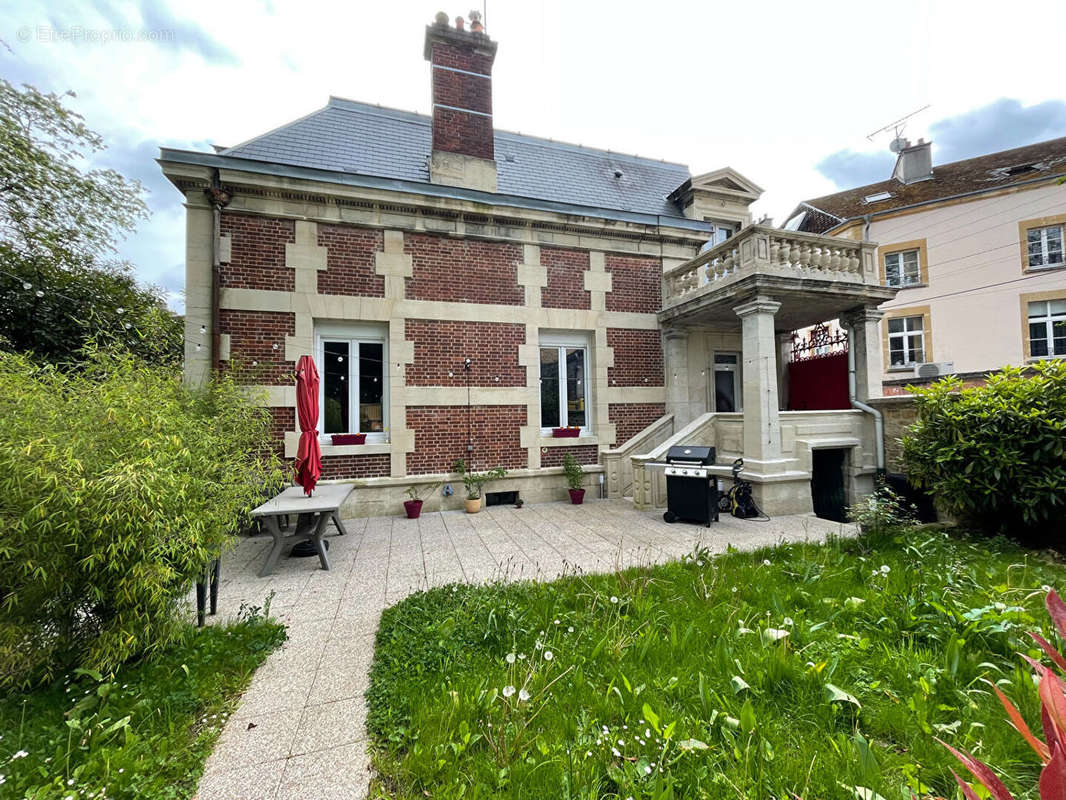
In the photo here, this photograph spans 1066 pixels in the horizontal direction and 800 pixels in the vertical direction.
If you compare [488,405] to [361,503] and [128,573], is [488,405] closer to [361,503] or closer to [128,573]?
[361,503]

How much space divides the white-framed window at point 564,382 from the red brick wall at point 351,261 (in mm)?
3222

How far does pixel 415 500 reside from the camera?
662 cm

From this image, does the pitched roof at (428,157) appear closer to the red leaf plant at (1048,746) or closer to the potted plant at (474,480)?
the potted plant at (474,480)

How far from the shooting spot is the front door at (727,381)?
903 centimetres

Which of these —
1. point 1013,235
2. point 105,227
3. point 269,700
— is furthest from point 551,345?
point 1013,235

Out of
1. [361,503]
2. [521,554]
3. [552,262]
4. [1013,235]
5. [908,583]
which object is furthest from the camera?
[1013,235]

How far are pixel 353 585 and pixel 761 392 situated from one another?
6188 mm

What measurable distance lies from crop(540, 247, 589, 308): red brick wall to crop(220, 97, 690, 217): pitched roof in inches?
42.0

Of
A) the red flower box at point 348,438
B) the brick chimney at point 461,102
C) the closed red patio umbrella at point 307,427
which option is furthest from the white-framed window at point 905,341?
the closed red patio umbrella at point 307,427

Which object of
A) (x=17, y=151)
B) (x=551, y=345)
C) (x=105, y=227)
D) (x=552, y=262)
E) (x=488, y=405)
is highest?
(x=17, y=151)

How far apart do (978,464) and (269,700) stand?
6718mm

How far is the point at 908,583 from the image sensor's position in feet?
10.8

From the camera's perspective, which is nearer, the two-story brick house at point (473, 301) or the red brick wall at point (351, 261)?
the two-story brick house at point (473, 301)

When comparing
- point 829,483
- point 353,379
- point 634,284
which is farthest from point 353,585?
point 829,483
